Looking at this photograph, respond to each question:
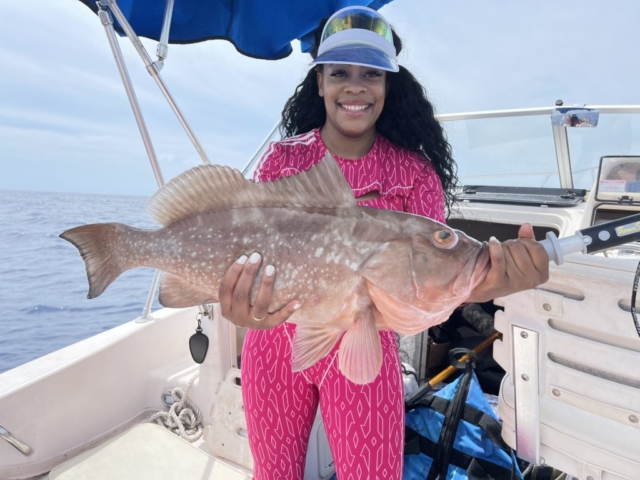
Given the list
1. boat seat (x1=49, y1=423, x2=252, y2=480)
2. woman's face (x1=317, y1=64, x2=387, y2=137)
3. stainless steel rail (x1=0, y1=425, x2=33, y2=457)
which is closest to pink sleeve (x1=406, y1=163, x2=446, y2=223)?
woman's face (x1=317, y1=64, x2=387, y2=137)

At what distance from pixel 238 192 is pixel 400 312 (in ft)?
2.41

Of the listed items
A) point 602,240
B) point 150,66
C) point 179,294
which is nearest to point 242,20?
point 150,66

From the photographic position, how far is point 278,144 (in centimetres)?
213

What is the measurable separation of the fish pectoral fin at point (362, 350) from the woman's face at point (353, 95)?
3.04ft

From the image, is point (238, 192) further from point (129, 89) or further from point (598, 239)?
point (129, 89)

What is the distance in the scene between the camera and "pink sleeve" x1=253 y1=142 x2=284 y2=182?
2074mm

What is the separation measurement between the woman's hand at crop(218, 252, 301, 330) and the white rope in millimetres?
2242

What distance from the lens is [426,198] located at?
6.63ft

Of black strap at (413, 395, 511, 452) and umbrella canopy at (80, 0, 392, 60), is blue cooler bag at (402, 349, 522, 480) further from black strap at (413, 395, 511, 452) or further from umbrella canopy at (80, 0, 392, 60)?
umbrella canopy at (80, 0, 392, 60)

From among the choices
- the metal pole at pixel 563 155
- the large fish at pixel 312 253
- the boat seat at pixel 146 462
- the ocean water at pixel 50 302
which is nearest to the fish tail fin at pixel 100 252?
the large fish at pixel 312 253

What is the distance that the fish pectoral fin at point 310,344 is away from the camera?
5.32ft

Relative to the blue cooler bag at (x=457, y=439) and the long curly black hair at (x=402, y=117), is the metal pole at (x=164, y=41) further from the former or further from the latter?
the blue cooler bag at (x=457, y=439)

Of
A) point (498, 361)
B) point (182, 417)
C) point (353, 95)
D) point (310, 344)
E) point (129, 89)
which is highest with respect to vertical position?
point (129, 89)

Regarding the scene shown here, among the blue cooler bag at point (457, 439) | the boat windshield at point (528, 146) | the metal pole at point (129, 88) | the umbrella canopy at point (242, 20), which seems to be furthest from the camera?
the boat windshield at point (528, 146)
